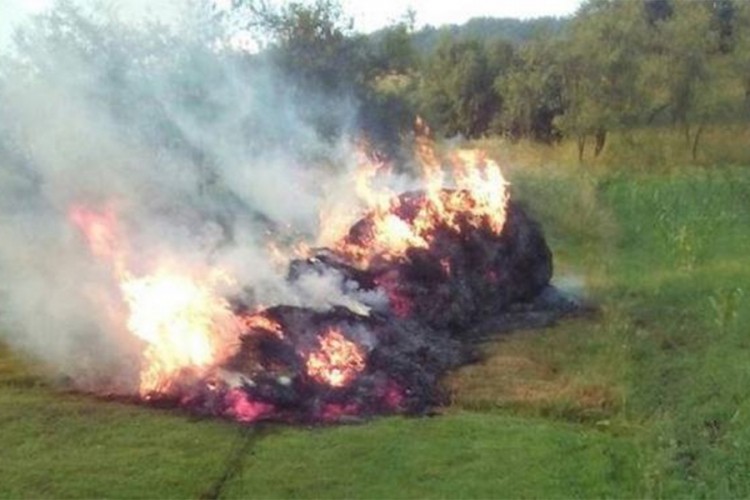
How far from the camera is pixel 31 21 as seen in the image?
17.3m

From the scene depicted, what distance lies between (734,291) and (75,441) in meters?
10.5

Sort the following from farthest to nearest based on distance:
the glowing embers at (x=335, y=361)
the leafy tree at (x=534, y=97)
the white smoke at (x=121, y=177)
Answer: the leafy tree at (x=534, y=97)
the white smoke at (x=121, y=177)
the glowing embers at (x=335, y=361)

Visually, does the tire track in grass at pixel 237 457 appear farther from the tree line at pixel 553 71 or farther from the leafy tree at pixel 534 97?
the leafy tree at pixel 534 97

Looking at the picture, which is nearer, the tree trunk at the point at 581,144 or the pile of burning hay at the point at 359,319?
the pile of burning hay at the point at 359,319

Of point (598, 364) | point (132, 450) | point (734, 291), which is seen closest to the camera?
point (132, 450)

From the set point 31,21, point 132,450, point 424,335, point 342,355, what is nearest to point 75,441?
point 132,450

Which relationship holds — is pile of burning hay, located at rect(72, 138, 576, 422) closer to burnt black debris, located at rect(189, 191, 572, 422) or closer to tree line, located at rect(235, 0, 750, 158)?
burnt black debris, located at rect(189, 191, 572, 422)

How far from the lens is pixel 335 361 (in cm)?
1255

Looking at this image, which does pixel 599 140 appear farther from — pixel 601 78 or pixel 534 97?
pixel 534 97

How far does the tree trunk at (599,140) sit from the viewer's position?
139ft

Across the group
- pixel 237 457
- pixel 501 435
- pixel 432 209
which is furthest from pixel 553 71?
pixel 237 457

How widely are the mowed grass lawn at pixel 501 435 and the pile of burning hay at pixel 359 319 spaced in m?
0.47

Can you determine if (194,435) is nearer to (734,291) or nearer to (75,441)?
(75,441)

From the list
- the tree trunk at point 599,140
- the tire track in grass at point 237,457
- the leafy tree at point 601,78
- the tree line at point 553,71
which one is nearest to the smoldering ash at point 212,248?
the tire track in grass at point 237,457
